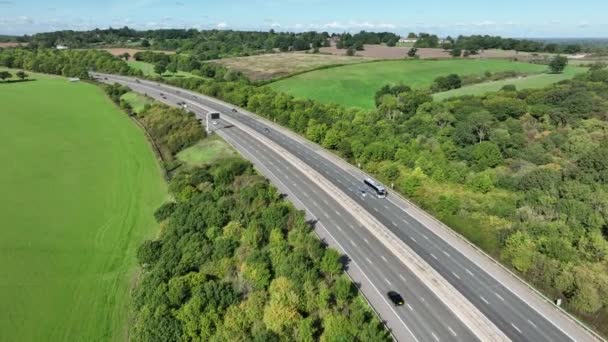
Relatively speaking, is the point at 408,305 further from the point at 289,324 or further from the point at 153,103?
the point at 153,103

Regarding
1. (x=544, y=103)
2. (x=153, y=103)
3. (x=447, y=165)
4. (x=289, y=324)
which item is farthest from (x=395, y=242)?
(x=153, y=103)

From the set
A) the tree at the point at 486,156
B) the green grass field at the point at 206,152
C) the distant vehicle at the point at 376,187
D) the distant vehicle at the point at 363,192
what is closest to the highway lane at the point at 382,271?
the distant vehicle at the point at 363,192

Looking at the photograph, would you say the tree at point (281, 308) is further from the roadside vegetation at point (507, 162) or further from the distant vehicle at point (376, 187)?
the distant vehicle at point (376, 187)

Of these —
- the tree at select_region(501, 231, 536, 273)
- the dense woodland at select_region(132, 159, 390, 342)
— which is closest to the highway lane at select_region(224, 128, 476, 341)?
the dense woodland at select_region(132, 159, 390, 342)

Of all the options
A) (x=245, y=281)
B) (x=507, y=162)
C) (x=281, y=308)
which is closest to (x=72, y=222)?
(x=245, y=281)

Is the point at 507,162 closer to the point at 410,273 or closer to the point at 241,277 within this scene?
the point at 410,273

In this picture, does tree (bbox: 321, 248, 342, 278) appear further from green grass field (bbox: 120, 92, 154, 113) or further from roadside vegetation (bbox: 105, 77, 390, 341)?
green grass field (bbox: 120, 92, 154, 113)
